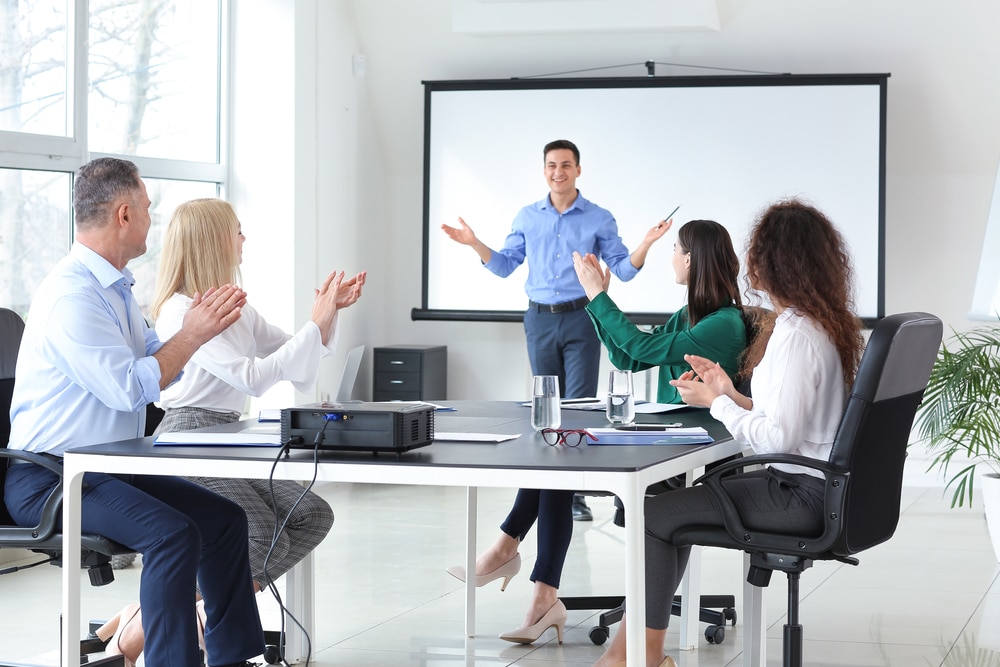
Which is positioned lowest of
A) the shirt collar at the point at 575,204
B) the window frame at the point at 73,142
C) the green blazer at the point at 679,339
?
the green blazer at the point at 679,339

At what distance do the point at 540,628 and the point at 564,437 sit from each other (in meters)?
1.24

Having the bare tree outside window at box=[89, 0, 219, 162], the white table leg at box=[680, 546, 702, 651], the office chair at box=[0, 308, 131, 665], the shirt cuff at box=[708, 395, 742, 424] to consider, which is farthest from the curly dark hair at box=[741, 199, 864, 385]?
the bare tree outside window at box=[89, 0, 219, 162]

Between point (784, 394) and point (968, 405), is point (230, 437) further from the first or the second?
point (968, 405)

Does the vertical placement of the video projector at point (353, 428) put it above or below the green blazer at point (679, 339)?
below

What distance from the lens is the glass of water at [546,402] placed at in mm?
2783

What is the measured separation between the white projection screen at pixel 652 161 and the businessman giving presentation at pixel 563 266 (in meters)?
0.89

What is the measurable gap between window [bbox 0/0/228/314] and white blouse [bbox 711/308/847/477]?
3301 mm

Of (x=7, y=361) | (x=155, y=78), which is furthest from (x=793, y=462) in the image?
(x=155, y=78)

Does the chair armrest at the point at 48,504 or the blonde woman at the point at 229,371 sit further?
the blonde woman at the point at 229,371

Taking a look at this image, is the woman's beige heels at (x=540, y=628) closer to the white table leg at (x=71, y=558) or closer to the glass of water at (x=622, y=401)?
the glass of water at (x=622, y=401)

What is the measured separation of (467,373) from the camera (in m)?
7.60

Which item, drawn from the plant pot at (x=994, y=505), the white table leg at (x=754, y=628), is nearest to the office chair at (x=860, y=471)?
the white table leg at (x=754, y=628)

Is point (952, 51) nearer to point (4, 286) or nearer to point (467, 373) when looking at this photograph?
point (467, 373)

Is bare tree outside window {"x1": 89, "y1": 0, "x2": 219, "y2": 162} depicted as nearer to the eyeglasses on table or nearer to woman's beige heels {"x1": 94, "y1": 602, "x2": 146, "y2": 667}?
woman's beige heels {"x1": 94, "y1": 602, "x2": 146, "y2": 667}
